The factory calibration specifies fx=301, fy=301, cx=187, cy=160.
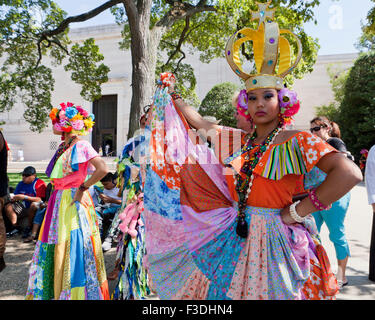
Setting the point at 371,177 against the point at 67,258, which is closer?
the point at 67,258

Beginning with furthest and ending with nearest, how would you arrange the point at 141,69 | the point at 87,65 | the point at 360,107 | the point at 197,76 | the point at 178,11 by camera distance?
1. the point at 197,76
2. the point at 360,107
3. the point at 87,65
4. the point at 178,11
5. the point at 141,69

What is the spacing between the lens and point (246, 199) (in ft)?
6.20

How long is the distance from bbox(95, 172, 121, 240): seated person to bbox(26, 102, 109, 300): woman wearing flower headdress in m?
2.39

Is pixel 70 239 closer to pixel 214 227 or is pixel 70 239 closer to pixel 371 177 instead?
pixel 214 227

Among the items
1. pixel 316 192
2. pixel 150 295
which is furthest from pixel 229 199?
pixel 150 295

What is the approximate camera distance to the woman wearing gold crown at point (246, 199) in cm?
174

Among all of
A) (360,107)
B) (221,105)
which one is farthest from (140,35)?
(360,107)

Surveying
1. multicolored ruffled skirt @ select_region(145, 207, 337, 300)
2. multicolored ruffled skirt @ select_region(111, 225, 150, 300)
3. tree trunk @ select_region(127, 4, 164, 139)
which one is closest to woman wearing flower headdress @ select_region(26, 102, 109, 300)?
multicolored ruffled skirt @ select_region(111, 225, 150, 300)

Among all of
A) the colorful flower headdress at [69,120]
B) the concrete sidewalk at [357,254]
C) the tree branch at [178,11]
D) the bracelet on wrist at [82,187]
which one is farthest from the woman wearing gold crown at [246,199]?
the tree branch at [178,11]

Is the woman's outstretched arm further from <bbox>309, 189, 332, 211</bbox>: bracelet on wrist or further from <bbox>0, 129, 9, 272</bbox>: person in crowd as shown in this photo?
<bbox>0, 129, 9, 272</bbox>: person in crowd

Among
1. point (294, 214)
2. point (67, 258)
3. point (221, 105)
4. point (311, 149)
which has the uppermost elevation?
point (221, 105)

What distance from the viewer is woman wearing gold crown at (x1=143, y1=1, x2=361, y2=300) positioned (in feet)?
5.72

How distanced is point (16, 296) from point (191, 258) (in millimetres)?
2780

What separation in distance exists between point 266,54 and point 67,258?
2.46 metres
